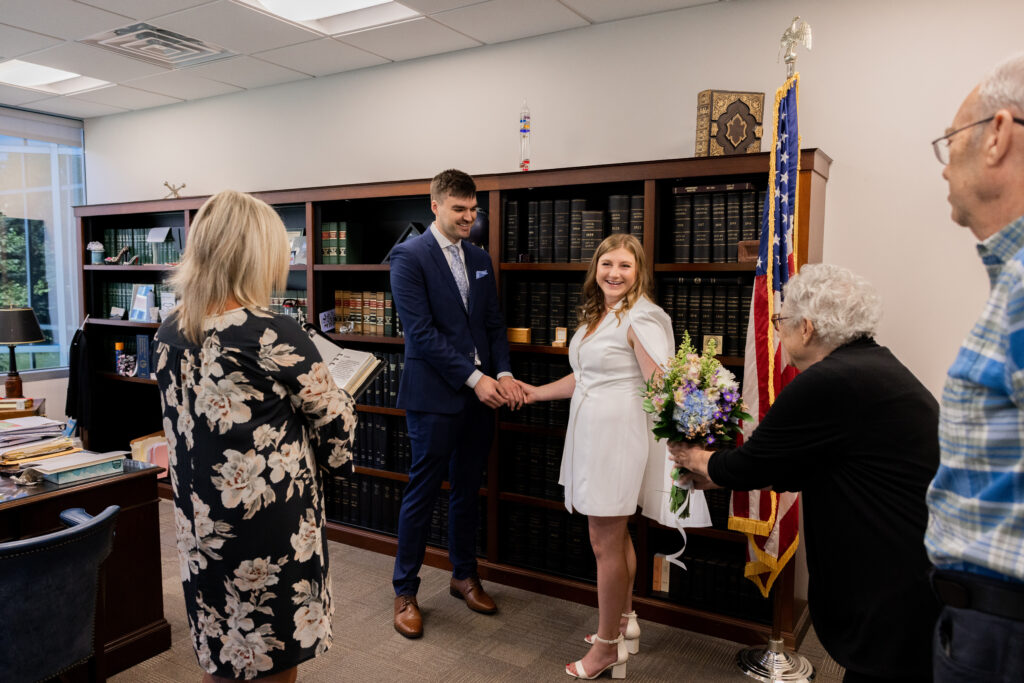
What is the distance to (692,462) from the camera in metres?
→ 1.88

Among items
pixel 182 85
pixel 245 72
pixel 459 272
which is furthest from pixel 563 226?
pixel 182 85

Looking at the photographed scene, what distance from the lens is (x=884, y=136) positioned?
2961mm

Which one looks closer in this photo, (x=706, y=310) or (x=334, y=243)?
(x=706, y=310)

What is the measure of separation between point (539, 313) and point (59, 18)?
2.95 m

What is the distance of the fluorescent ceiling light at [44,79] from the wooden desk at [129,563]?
3499mm

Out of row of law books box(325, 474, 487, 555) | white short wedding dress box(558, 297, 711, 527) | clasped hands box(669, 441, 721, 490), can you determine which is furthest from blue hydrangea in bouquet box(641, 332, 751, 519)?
row of law books box(325, 474, 487, 555)

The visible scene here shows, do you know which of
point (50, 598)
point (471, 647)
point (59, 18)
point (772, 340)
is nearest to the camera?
A: point (50, 598)

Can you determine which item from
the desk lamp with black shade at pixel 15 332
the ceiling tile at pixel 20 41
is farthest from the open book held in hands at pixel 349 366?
the desk lamp with black shade at pixel 15 332

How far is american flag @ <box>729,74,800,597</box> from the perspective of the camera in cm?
252

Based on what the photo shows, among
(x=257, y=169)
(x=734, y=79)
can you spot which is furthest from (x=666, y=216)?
(x=257, y=169)

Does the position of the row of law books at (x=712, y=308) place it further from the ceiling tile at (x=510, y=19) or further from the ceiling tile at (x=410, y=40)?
the ceiling tile at (x=410, y=40)

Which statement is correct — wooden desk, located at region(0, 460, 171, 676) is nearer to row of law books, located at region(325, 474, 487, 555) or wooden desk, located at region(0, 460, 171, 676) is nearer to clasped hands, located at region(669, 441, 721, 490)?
row of law books, located at region(325, 474, 487, 555)

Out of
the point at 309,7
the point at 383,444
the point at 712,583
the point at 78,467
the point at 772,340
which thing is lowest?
the point at 712,583

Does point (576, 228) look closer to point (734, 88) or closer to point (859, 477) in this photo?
point (734, 88)
